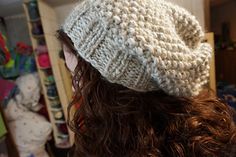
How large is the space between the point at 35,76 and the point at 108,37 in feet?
4.90

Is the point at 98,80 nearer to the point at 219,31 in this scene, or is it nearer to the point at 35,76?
the point at 35,76

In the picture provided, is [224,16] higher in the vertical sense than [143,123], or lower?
higher

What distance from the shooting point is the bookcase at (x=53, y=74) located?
5.40 ft

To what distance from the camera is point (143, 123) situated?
0.54 metres

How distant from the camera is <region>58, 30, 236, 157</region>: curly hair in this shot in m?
0.51

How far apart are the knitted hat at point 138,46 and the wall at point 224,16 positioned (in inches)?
74.6

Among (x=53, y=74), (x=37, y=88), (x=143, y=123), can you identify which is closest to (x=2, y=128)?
(x=37, y=88)

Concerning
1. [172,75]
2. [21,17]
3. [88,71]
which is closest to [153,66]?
[172,75]

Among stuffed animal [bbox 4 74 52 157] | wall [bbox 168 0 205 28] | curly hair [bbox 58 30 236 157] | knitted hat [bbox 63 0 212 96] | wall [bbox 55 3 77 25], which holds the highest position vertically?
wall [bbox 55 3 77 25]

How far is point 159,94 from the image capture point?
1.80 ft

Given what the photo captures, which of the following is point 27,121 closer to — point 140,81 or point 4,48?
point 4,48

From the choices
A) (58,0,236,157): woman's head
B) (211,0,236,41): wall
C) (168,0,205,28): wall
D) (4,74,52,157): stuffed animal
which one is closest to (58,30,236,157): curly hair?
(58,0,236,157): woman's head

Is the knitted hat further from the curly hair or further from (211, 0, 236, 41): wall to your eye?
(211, 0, 236, 41): wall

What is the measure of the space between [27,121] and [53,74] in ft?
1.40
